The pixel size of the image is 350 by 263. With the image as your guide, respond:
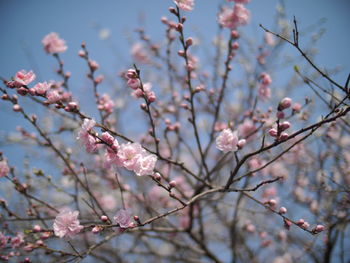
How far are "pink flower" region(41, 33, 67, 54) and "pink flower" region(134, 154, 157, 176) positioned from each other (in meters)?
1.82

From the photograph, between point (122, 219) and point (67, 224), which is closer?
point (122, 219)

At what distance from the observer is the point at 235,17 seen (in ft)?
9.03

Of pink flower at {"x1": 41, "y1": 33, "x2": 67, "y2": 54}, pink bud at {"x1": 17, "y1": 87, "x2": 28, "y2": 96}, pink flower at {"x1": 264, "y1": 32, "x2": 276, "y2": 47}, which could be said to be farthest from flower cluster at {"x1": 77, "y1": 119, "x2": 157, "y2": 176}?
pink flower at {"x1": 264, "y1": 32, "x2": 276, "y2": 47}

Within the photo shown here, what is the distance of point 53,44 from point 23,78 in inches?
42.5

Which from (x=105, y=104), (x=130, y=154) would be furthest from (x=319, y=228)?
(x=105, y=104)

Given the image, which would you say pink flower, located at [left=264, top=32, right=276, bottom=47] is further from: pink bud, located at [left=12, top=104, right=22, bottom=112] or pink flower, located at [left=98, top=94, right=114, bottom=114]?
pink bud, located at [left=12, top=104, right=22, bottom=112]

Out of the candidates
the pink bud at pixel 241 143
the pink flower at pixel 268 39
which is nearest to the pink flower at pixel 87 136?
the pink bud at pixel 241 143

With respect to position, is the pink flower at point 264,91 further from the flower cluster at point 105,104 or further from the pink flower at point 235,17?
the flower cluster at point 105,104

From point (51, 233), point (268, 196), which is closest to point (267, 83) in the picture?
point (268, 196)

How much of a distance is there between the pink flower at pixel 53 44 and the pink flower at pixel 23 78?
1.00 meters

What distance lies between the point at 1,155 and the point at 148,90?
5.01 ft

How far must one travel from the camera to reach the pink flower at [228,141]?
1.85 metres

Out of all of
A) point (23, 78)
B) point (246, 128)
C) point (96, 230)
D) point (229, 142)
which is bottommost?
point (96, 230)

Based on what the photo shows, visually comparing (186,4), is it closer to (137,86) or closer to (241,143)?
(137,86)
